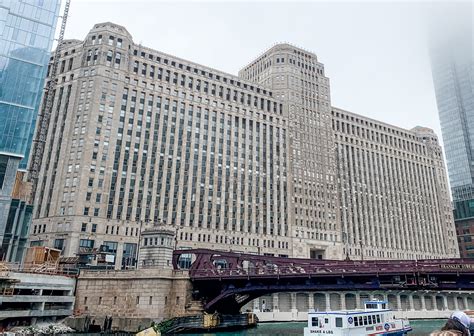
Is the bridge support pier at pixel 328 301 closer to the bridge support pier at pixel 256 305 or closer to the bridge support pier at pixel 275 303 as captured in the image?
the bridge support pier at pixel 275 303

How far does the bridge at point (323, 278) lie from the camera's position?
5169 centimetres

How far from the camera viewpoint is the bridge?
170 feet

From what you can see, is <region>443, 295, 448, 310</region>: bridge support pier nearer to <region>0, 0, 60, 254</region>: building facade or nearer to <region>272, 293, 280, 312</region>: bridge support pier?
<region>272, 293, 280, 312</region>: bridge support pier

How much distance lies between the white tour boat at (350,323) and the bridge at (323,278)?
573 centimetres

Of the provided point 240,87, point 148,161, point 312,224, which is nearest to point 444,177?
point 312,224

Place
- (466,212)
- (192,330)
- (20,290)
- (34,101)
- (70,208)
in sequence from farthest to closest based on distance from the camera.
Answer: (466,212)
(70,208)
(34,101)
(192,330)
(20,290)

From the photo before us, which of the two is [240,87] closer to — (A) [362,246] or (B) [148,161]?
(B) [148,161]

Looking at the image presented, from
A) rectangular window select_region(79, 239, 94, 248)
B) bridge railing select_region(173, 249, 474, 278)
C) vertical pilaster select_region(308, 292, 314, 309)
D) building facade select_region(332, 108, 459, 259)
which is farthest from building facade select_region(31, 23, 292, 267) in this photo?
building facade select_region(332, 108, 459, 259)

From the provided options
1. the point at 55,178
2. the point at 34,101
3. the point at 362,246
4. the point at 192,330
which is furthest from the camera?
the point at 362,246

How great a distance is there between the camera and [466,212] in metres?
178

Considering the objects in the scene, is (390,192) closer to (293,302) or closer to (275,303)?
(293,302)

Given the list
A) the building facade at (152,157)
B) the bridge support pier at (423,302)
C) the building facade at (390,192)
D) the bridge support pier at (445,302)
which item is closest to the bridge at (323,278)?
the building facade at (152,157)

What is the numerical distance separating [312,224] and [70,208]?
73.6m

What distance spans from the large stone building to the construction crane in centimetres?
179
